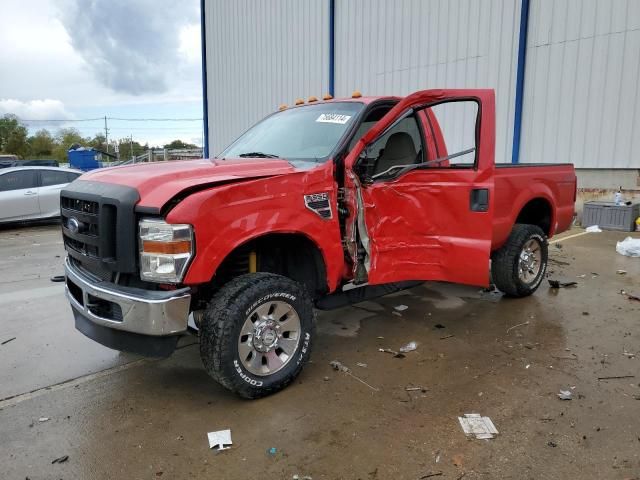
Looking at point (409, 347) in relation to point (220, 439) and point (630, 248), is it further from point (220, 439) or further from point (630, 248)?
point (630, 248)

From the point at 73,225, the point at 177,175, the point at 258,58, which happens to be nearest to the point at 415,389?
the point at 177,175

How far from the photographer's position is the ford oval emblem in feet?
11.0

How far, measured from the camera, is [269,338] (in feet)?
10.8

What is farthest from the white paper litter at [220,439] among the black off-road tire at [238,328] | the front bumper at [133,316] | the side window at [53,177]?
the side window at [53,177]

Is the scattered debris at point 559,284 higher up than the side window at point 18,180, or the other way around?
the side window at point 18,180

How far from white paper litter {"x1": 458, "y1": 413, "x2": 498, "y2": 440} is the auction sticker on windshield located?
237 cm

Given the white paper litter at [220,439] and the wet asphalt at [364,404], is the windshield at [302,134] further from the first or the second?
the white paper litter at [220,439]

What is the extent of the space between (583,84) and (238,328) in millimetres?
10238

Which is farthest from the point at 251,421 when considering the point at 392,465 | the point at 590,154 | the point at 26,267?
the point at 590,154

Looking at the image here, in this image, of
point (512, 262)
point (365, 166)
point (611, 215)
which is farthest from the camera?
point (611, 215)

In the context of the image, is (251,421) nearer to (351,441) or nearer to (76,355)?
(351,441)

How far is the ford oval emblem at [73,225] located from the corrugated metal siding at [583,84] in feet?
34.0

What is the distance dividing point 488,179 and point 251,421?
2586 millimetres

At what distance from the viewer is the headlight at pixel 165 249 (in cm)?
286
